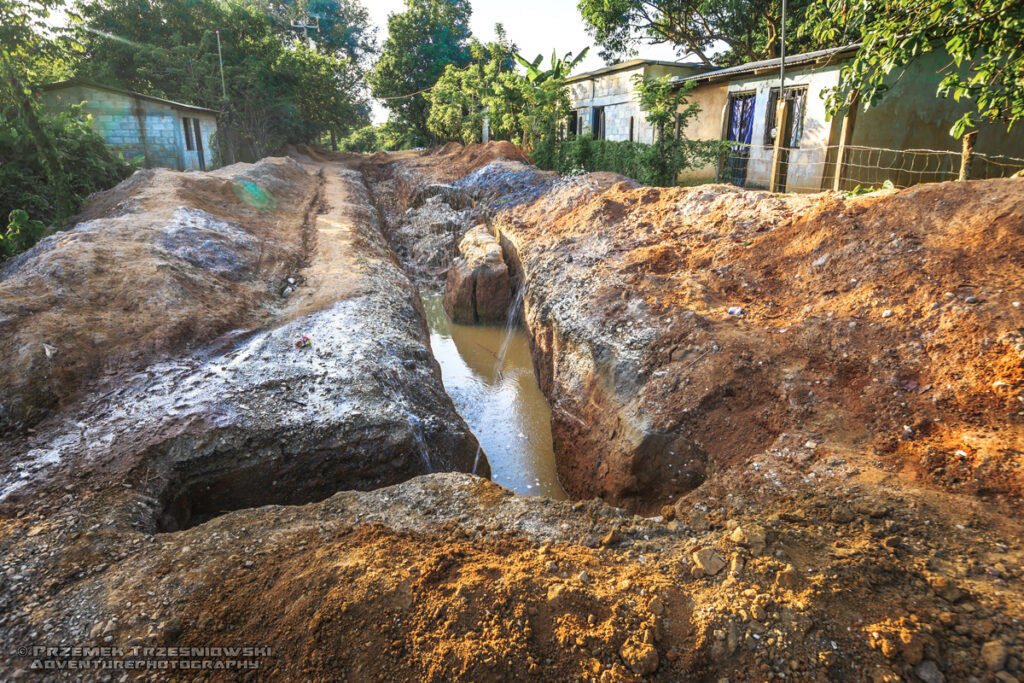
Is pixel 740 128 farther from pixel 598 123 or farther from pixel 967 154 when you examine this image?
pixel 967 154

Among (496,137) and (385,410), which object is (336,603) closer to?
(385,410)

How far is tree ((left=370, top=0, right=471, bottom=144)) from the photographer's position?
29.9m

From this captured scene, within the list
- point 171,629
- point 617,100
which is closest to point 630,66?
point 617,100

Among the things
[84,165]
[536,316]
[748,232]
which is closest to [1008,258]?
[748,232]

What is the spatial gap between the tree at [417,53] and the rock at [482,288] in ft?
71.3

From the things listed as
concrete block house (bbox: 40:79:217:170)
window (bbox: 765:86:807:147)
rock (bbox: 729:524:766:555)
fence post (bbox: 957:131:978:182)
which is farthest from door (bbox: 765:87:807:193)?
concrete block house (bbox: 40:79:217:170)

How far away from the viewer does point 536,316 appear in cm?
863

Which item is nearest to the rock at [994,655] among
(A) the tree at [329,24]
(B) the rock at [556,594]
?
(B) the rock at [556,594]

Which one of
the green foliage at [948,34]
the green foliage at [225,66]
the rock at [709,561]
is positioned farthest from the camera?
the green foliage at [225,66]

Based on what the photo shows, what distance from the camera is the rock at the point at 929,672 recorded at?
2318 mm

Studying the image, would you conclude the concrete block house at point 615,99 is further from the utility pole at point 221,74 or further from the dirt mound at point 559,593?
the utility pole at point 221,74

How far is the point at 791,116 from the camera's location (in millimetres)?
12289

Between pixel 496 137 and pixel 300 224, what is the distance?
1409 cm

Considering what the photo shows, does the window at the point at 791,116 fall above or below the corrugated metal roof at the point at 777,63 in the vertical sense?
below
